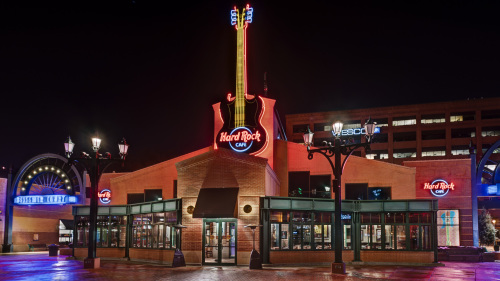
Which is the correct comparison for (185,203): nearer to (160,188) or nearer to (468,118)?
(160,188)

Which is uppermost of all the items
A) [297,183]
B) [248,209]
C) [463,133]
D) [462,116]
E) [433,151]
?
[462,116]

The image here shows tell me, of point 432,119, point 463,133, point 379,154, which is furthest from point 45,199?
point 463,133

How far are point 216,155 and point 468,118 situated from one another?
72362 mm

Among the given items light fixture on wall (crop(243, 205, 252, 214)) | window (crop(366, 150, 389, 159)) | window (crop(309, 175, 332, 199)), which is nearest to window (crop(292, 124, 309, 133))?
window (crop(366, 150, 389, 159))

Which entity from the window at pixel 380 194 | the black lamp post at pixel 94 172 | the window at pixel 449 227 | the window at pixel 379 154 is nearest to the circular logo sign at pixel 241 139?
the window at pixel 380 194

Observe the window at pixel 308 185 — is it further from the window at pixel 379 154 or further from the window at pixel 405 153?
the window at pixel 405 153

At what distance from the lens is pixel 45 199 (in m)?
41.8

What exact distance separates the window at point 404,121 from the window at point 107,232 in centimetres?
6829

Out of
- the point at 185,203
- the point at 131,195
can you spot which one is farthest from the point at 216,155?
the point at 131,195

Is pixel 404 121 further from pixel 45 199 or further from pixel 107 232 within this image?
pixel 107 232

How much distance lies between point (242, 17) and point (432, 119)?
61510 millimetres

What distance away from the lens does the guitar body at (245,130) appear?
1375 inches

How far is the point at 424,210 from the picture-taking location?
2830 cm

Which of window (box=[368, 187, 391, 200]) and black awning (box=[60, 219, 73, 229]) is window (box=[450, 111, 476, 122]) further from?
black awning (box=[60, 219, 73, 229])
